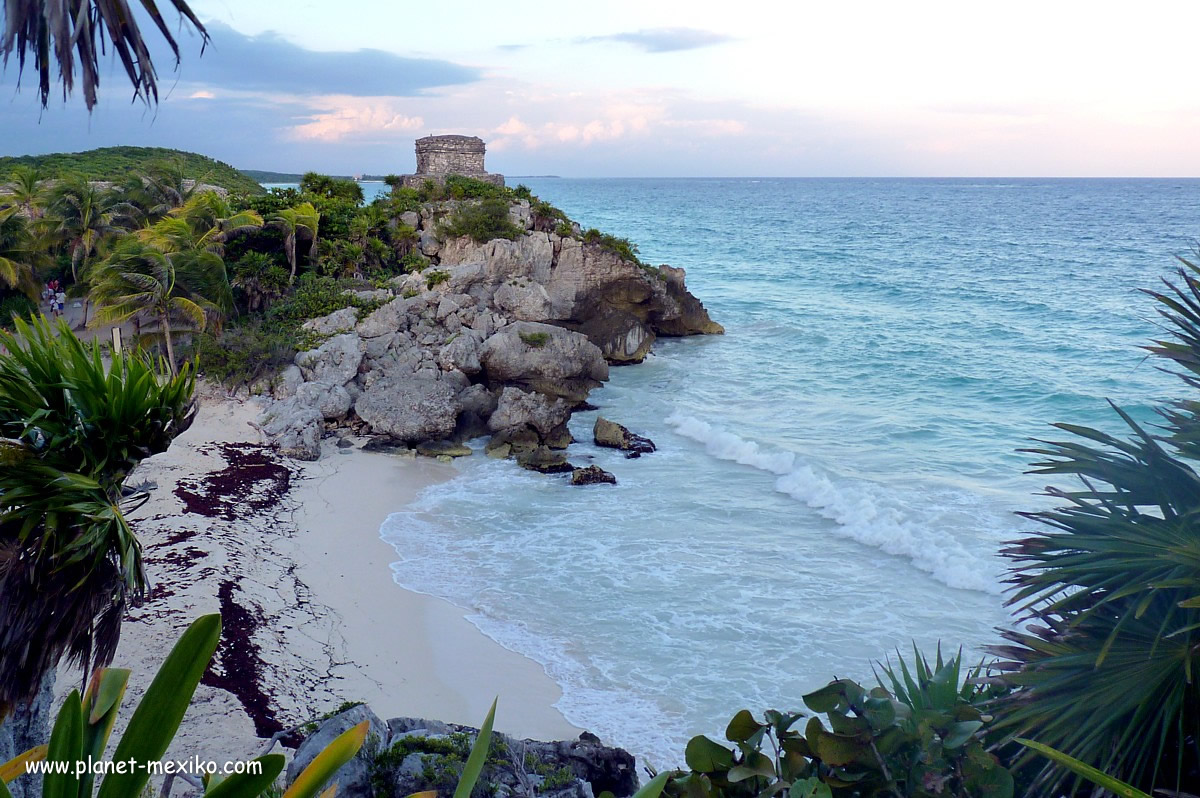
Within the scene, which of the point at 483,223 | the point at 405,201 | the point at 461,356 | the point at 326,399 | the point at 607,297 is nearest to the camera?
the point at 326,399

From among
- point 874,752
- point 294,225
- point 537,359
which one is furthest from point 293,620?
point 294,225

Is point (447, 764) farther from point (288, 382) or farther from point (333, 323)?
point (333, 323)

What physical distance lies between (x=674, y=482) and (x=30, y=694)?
1211 cm

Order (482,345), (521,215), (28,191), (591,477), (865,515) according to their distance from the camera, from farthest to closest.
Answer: (521,215) → (28,191) → (482,345) → (591,477) → (865,515)

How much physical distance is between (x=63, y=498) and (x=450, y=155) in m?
30.6

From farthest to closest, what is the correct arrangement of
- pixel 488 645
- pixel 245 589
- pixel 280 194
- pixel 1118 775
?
pixel 280 194
pixel 245 589
pixel 488 645
pixel 1118 775

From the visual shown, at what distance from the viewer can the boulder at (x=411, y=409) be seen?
1723cm

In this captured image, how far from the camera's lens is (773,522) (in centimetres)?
1372

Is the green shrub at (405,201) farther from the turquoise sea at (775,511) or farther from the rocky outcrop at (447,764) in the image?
the rocky outcrop at (447,764)

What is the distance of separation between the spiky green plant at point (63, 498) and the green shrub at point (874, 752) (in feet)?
11.0

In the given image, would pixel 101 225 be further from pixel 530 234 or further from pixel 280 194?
pixel 530 234

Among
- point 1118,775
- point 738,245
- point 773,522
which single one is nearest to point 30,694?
point 1118,775

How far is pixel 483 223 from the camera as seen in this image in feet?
86.1

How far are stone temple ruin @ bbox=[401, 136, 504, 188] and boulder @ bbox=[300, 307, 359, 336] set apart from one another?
12.8 metres
